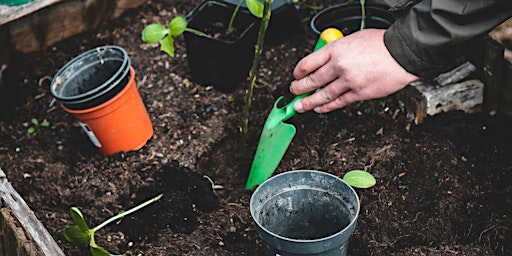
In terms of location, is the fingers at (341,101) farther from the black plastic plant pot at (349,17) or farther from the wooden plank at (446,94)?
the black plastic plant pot at (349,17)

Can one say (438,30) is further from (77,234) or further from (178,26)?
(77,234)

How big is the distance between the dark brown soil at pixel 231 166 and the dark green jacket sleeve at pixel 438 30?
0.51 metres

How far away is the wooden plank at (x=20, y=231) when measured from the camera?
170 centimetres

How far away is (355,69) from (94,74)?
1094 mm

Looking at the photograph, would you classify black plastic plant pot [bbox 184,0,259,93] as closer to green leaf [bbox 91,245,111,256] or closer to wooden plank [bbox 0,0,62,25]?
wooden plank [bbox 0,0,62,25]

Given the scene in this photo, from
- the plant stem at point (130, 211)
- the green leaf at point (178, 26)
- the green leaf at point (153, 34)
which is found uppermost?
the green leaf at point (178, 26)

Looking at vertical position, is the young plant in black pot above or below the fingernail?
below

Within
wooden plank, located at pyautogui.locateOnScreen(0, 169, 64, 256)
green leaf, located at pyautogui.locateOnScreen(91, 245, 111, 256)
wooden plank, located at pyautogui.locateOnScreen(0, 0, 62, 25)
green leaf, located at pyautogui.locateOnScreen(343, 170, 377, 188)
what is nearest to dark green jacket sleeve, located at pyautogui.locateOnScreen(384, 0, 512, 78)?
green leaf, located at pyautogui.locateOnScreen(343, 170, 377, 188)

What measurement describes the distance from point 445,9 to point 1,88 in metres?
1.91

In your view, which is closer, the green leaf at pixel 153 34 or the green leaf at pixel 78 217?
the green leaf at pixel 78 217

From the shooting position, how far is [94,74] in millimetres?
2340

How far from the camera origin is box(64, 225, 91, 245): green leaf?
68.9 inches

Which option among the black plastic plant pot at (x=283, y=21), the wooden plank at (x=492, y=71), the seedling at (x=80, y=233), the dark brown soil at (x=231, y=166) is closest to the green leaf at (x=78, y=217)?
the seedling at (x=80, y=233)

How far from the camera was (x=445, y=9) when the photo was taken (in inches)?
60.4
